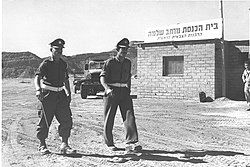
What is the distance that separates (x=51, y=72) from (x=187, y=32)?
1500 cm

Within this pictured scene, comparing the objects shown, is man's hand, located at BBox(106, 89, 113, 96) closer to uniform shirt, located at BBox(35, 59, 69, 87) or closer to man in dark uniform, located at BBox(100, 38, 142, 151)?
man in dark uniform, located at BBox(100, 38, 142, 151)

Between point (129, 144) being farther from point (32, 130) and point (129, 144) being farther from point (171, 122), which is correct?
point (171, 122)

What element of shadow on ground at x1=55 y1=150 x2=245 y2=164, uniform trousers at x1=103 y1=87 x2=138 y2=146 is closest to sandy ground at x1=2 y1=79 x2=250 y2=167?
shadow on ground at x1=55 y1=150 x2=245 y2=164

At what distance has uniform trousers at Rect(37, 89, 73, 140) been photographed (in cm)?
654

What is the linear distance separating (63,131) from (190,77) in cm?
1406

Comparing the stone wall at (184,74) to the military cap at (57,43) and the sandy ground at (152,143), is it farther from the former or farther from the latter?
the military cap at (57,43)

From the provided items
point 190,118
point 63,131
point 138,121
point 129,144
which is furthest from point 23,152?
point 190,118

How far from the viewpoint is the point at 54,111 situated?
21.8 feet

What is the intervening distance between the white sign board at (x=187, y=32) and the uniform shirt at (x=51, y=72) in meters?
14.1

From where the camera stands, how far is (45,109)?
6.55 meters

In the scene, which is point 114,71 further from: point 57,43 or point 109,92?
point 57,43

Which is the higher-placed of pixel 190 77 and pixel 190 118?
pixel 190 77

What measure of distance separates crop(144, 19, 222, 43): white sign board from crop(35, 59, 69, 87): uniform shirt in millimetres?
14144

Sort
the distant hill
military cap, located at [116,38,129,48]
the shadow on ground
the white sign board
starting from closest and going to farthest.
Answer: the shadow on ground < military cap, located at [116,38,129,48] < the white sign board < the distant hill
